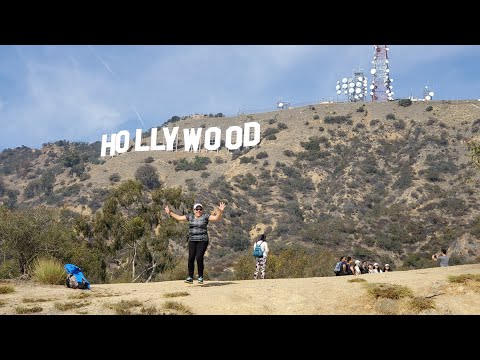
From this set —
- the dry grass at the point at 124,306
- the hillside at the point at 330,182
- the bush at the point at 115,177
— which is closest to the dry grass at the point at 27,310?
the dry grass at the point at 124,306

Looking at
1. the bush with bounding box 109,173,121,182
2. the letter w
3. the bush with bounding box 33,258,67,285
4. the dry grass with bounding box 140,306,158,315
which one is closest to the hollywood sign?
the letter w

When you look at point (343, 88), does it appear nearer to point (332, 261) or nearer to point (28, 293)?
point (332, 261)

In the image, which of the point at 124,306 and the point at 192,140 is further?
the point at 192,140

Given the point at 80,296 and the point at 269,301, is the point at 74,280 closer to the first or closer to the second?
the point at 80,296

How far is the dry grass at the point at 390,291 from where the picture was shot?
32.2 feet

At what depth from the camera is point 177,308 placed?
887 cm

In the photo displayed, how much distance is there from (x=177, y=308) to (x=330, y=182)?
60.7m

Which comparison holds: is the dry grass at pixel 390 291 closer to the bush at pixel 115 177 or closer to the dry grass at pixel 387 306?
the dry grass at pixel 387 306

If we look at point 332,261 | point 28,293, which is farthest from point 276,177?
point 28,293

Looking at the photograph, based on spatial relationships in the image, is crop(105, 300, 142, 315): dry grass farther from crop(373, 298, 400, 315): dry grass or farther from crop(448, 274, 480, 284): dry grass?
crop(448, 274, 480, 284): dry grass

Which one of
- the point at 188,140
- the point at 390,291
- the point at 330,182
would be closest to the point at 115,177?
the point at 188,140

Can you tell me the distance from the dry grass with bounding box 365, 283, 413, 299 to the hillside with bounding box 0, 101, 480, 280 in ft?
96.5

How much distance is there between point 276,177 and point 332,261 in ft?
133
